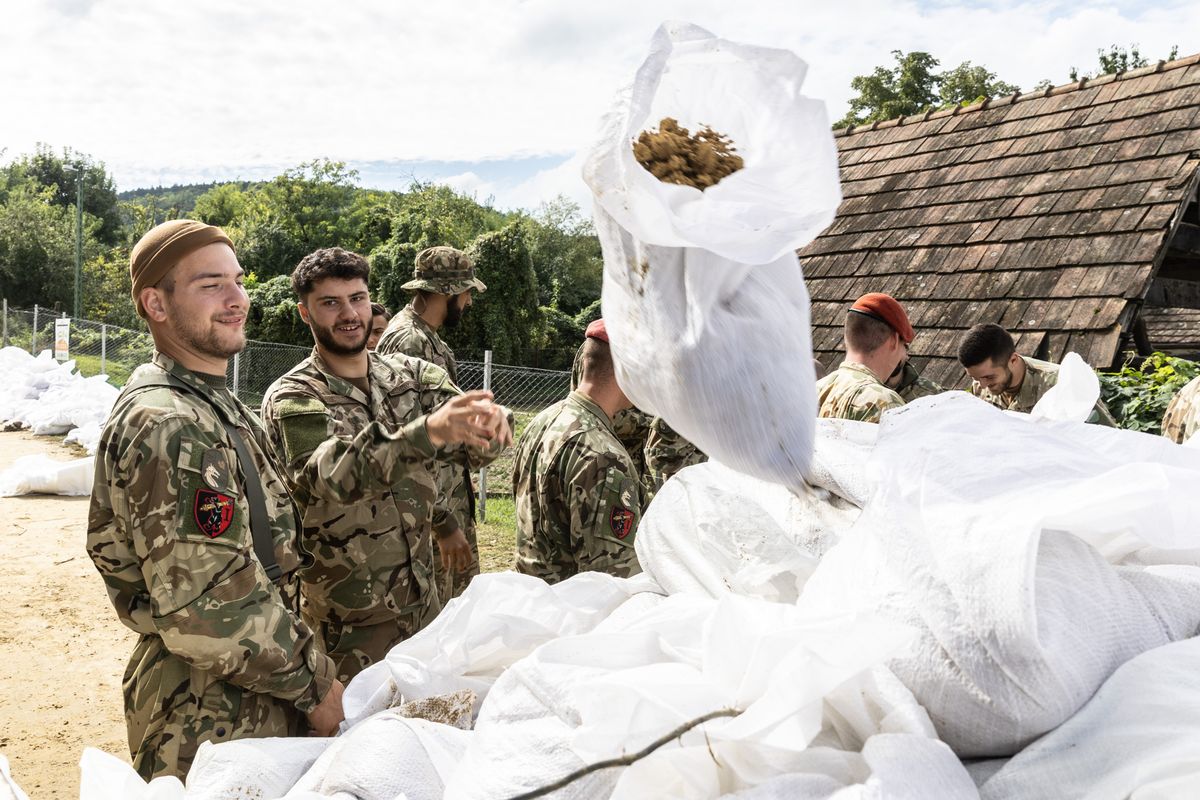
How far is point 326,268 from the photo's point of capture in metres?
3.85

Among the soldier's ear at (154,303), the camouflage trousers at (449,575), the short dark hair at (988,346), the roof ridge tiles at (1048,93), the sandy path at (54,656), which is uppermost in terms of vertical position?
the roof ridge tiles at (1048,93)

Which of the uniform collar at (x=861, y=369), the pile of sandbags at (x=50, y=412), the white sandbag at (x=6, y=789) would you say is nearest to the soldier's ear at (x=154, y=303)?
the white sandbag at (x=6, y=789)

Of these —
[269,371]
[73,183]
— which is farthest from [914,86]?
[73,183]

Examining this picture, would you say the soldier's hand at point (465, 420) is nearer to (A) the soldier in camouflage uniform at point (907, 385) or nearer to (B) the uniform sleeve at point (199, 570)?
(B) the uniform sleeve at point (199, 570)

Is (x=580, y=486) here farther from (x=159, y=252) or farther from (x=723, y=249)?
(x=723, y=249)

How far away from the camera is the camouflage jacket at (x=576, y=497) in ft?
10.7

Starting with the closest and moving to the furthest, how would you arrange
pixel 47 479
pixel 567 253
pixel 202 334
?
pixel 202 334, pixel 47 479, pixel 567 253

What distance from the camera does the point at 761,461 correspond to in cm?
121

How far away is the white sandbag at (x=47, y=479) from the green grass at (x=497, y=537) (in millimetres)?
4678

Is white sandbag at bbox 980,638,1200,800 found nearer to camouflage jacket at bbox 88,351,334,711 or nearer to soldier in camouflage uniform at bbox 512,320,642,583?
camouflage jacket at bbox 88,351,334,711

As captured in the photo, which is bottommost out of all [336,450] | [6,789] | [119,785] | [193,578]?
[6,789]

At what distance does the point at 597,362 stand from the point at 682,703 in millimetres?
2506

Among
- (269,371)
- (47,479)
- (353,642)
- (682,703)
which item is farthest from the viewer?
(269,371)

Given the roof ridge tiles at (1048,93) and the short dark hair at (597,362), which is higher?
the roof ridge tiles at (1048,93)
